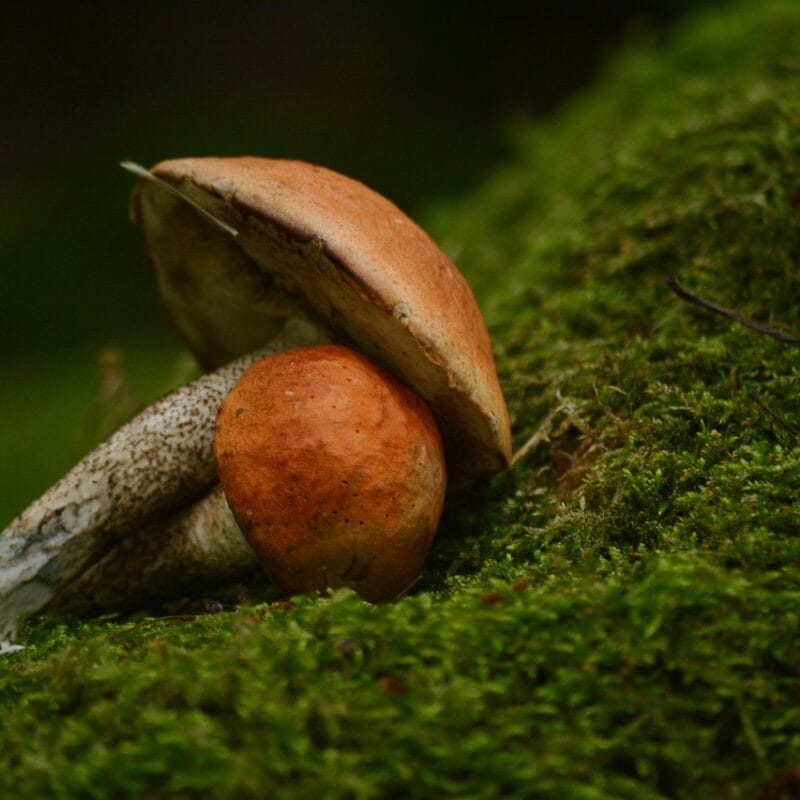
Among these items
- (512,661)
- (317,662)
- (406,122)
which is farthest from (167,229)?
(406,122)

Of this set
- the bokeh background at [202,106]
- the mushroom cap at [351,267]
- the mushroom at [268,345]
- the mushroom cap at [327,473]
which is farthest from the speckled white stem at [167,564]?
the bokeh background at [202,106]

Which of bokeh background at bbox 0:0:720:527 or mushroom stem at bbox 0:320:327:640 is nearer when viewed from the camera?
mushroom stem at bbox 0:320:327:640

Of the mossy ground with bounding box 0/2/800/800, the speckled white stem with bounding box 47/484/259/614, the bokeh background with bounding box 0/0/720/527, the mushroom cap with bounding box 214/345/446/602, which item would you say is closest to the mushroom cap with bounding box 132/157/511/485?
the mushroom cap with bounding box 214/345/446/602

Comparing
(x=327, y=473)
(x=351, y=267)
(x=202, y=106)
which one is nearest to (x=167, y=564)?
(x=327, y=473)

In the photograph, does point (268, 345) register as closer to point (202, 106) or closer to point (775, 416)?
point (775, 416)

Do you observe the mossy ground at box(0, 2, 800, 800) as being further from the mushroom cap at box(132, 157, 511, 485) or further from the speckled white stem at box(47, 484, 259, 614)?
the mushroom cap at box(132, 157, 511, 485)

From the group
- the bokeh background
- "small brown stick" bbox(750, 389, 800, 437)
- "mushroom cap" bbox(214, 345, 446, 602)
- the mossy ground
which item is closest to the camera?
the mossy ground

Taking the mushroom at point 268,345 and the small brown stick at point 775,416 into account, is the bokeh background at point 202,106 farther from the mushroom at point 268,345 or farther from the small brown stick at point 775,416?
the small brown stick at point 775,416
